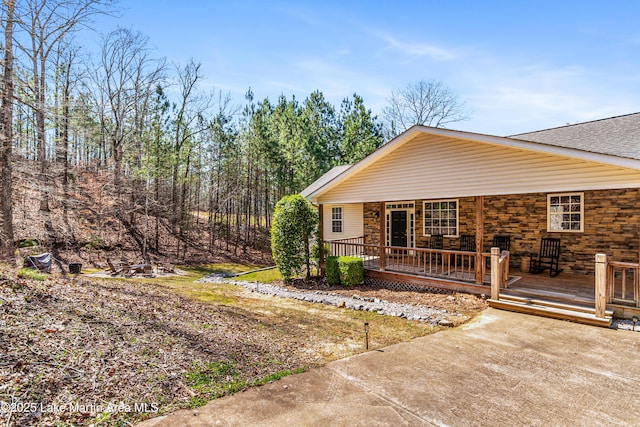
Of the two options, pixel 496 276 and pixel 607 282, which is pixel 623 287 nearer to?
pixel 607 282

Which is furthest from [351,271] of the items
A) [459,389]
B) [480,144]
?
[459,389]

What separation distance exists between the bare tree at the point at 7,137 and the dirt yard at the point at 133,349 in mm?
4777

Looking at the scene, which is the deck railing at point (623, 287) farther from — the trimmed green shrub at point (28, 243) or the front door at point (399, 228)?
the trimmed green shrub at point (28, 243)

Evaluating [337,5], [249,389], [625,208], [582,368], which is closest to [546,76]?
[625,208]

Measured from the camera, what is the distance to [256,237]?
71.2ft

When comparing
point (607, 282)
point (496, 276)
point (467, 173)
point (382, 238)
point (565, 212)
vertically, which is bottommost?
point (496, 276)

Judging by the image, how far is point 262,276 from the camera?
1364 centimetres

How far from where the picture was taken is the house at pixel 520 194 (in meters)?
6.97

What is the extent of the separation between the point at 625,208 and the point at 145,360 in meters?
11.6

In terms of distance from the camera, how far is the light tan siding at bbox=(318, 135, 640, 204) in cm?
693

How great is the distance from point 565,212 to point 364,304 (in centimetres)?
673

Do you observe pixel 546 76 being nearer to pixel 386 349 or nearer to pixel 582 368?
pixel 582 368

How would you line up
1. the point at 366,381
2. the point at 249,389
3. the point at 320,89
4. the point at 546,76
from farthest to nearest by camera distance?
the point at 320,89
the point at 546,76
the point at 366,381
the point at 249,389

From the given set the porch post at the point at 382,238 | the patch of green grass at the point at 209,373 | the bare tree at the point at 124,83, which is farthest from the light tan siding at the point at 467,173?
the bare tree at the point at 124,83
